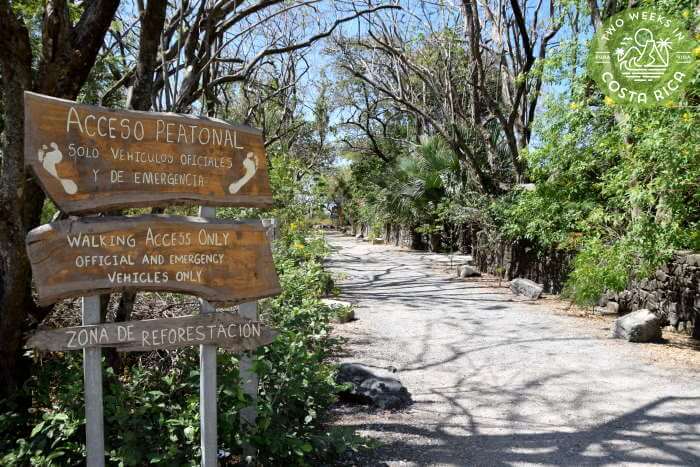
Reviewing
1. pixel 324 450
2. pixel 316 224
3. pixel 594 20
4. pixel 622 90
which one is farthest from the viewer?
pixel 316 224

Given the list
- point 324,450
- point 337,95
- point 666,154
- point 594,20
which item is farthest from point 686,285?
point 337,95

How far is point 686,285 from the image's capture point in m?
6.97

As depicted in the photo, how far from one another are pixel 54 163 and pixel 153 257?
633 millimetres

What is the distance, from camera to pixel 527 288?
10.6 meters

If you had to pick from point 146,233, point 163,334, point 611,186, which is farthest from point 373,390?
point 611,186

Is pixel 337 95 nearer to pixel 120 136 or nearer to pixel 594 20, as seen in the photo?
pixel 594 20

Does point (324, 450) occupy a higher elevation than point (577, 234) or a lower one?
lower

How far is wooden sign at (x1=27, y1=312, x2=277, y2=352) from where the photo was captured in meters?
2.51

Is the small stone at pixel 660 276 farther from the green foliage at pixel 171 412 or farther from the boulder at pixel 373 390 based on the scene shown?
the green foliage at pixel 171 412

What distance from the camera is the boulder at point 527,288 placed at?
10430 mm

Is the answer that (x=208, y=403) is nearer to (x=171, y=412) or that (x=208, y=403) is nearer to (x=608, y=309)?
(x=171, y=412)

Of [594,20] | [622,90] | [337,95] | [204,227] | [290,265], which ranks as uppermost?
[337,95]

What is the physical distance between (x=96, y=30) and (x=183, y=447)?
294 cm

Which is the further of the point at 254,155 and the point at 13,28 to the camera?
the point at 13,28
